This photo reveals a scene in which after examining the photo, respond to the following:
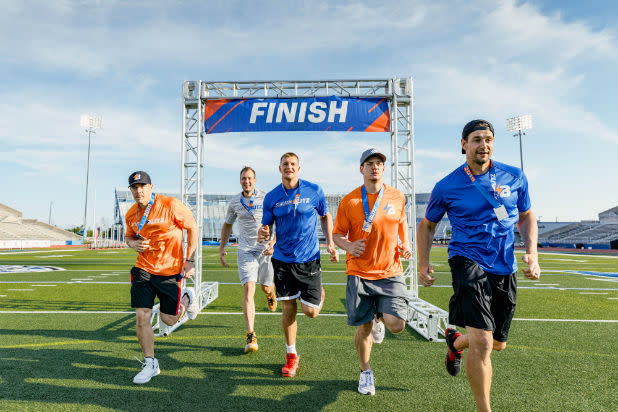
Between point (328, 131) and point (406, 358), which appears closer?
point (406, 358)

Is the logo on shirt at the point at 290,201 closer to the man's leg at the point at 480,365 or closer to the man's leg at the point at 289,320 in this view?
the man's leg at the point at 289,320

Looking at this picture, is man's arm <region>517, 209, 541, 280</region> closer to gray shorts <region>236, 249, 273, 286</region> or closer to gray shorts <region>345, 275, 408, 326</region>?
gray shorts <region>345, 275, 408, 326</region>

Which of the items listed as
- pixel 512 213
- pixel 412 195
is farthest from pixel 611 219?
pixel 512 213

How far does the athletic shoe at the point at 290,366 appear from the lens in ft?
11.8

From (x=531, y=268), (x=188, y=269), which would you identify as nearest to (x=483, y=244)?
(x=531, y=268)

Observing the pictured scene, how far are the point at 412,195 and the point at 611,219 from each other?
67.2 meters

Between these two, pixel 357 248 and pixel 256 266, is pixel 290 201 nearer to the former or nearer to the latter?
pixel 357 248

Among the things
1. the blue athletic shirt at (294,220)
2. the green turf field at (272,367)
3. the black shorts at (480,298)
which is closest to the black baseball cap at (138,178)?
the blue athletic shirt at (294,220)

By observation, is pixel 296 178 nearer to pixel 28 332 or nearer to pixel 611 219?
pixel 28 332

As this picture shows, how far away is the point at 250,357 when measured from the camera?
4.20 meters

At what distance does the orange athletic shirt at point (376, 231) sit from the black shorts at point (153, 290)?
1949 millimetres

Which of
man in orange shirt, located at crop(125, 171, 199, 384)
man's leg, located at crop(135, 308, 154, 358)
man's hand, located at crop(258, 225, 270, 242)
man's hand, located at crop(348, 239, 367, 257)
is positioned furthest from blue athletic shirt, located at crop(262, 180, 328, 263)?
man's leg, located at crop(135, 308, 154, 358)

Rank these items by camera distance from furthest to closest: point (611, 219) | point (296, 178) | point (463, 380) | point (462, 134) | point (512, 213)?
point (611, 219) < point (296, 178) < point (463, 380) < point (462, 134) < point (512, 213)

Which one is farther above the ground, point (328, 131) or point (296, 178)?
point (328, 131)
